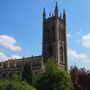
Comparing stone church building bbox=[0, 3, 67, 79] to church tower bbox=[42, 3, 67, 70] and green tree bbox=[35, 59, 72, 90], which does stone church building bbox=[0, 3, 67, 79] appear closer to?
church tower bbox=[42, 3, 67, 70]

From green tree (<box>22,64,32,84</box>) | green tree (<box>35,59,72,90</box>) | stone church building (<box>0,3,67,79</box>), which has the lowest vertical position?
green tree (<box>35,59,72,90</box>)

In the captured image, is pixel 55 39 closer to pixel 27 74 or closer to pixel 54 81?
pixel 27 74

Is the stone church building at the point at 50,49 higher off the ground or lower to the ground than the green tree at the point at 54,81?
higher

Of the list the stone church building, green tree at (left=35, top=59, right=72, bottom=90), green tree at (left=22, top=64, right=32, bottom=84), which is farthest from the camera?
the stone church building

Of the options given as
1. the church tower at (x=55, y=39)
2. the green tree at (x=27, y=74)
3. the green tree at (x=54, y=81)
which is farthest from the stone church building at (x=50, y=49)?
the green tree at (x=54, y=81)

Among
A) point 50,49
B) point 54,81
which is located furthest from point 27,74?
point 54,81

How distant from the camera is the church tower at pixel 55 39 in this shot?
96688 millimetres

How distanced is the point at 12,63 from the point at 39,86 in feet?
121

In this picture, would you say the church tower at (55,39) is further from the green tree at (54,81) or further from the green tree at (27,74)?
the green tree at (54,81)

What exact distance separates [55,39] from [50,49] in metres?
3.84

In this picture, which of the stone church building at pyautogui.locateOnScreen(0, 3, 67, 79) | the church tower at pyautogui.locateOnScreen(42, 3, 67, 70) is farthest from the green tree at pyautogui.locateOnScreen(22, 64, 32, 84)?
the church tower at pyautogui.locateOnScreen(42, 3, 67, 70)

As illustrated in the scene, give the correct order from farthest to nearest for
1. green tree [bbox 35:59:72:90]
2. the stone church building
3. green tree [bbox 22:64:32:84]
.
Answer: the stone church building < green tree [bbox 22:64:32:84] < green tree [bbox 35:59:72:90]

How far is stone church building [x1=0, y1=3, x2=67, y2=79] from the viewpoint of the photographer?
9565 cm

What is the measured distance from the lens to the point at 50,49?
98.8m
